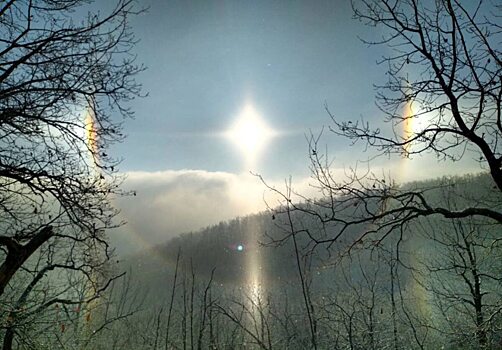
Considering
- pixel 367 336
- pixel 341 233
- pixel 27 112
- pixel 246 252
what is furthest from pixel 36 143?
pixel 246 252

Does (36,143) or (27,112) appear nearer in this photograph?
(27,112)

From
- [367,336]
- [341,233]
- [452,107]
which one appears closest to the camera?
[452,107]

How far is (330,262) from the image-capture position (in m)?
5.20

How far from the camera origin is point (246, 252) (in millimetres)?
78812

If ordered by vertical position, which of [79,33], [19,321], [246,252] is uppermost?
[246,252]

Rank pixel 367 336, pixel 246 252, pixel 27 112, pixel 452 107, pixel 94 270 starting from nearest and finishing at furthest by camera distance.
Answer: pixel 27 112 < pixel 452 107 < pixel 94 270 < pixel 367 336 < pixel 246 252

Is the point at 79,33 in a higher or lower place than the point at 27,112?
higher

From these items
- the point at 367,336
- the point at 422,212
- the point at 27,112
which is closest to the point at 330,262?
the point at 422,212

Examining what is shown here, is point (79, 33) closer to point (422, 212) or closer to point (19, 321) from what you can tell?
point (19, 321)

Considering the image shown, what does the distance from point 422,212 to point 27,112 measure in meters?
5.19

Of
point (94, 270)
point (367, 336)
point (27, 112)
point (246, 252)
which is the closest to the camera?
point (27, 112)

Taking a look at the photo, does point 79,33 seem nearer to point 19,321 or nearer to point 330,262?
point 19,321

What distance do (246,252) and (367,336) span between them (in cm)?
6247

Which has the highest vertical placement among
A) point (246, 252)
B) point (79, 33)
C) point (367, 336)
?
point (246, 252)
